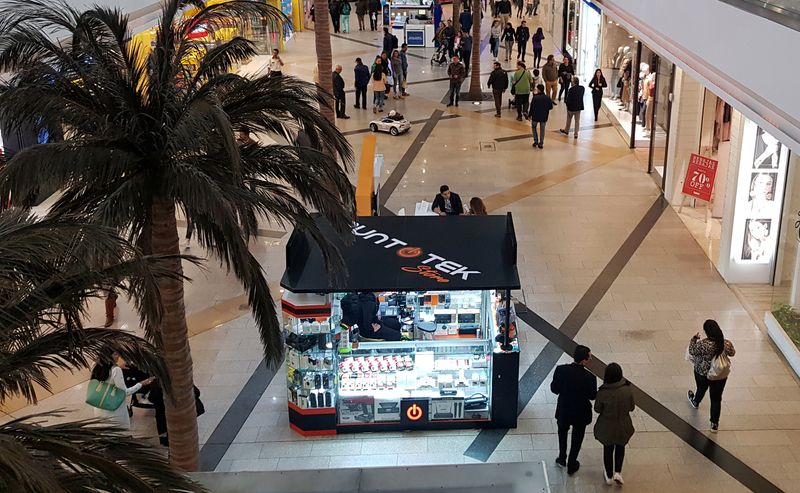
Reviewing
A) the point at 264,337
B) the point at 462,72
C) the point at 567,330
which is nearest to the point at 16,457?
the point at 264,337

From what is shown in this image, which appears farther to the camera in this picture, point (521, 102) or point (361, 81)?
point (361, 81)

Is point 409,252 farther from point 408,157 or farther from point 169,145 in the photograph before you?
point 408,157

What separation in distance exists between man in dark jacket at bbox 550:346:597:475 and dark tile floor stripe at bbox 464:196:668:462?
106 centimetres

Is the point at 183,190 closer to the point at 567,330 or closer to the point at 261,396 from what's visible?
the point at 261,396

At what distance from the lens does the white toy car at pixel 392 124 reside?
22.1 m

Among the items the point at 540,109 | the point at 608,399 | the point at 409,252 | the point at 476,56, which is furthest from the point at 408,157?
the point at 608,399

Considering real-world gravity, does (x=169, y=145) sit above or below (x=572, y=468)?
above

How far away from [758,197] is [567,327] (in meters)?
3.52

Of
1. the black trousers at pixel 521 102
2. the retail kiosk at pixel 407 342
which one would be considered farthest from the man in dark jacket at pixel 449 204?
the black trousers at pixel 521 102

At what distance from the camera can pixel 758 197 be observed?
1296cm

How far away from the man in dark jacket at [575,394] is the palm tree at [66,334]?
4764 millimetres

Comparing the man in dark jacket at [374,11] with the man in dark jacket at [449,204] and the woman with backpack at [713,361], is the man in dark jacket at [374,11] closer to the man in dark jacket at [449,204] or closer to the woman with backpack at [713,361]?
the man in dark jacket at [449,204]

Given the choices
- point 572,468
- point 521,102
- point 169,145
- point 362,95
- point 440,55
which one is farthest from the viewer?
point 440,55

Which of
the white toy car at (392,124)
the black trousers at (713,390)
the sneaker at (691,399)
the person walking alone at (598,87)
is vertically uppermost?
the person walking alone at (598,87)
